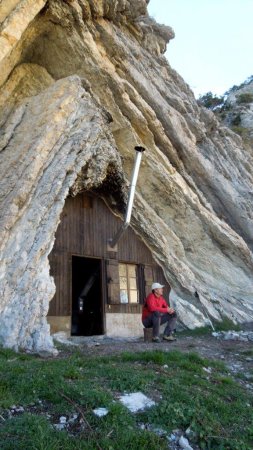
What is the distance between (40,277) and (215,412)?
6399 mm

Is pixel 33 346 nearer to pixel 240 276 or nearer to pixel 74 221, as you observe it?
pixel 74 221

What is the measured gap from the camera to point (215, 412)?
546 cm

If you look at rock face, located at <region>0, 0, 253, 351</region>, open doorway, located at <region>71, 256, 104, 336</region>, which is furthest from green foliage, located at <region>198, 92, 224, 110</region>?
open doorway, located at <region>71, 256, 104, 336</region>

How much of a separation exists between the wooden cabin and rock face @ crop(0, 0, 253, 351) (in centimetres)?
78

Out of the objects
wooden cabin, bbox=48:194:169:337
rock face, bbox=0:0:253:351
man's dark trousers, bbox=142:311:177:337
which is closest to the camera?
rock face, bbox=0:0:253:351

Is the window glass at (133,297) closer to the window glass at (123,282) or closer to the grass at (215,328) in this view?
the window glass at (123,282)

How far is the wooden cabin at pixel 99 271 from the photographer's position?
44.2ft

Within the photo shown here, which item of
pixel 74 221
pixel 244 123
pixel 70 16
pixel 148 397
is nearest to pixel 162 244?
pixel 74 221

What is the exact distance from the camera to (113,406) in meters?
4.84

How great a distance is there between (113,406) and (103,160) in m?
10.8

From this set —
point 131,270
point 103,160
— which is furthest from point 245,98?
point 103,160

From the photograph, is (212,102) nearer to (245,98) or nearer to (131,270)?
(245,98)

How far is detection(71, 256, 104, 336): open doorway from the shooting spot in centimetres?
1673

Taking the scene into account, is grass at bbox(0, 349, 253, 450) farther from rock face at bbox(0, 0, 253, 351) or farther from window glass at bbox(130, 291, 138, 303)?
window glass at bbox(130, 291, 138, 303)
